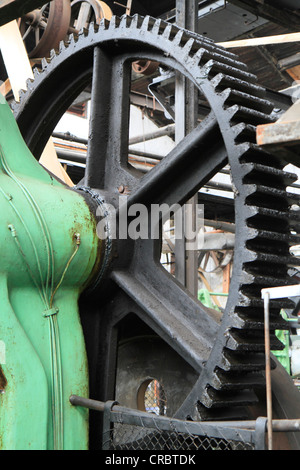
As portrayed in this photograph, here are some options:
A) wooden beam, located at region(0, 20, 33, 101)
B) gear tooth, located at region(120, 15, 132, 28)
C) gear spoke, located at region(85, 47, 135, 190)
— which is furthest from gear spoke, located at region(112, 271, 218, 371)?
wooden beam, located at region(0, 20, 33, 101)

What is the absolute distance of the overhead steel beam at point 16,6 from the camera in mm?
2791

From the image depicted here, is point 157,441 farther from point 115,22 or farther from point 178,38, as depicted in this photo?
point 115,22

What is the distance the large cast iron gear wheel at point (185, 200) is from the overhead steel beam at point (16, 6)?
0.41 metres

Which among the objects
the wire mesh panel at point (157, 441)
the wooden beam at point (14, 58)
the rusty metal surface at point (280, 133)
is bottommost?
the wire mesh panel at point (157, 441)

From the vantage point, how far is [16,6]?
282cm

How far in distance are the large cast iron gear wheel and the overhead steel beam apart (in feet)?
1.36

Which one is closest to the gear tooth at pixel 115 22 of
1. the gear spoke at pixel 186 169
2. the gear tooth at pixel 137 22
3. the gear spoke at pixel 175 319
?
the gear tooth at pixel 137 22

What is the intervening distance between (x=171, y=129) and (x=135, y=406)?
11.9 feet

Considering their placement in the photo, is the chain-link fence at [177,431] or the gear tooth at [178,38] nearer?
the chain-link fence at [177,431]

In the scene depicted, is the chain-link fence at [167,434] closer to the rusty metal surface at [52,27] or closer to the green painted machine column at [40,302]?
the green painted machine column at [40,302]

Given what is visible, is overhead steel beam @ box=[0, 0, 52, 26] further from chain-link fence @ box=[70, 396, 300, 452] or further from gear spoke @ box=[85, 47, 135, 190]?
chain-link fence @ box=[70, 396, 300, 452]

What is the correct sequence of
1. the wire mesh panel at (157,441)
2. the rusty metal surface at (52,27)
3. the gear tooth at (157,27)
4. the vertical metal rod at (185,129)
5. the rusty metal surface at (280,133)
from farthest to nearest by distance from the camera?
the rusty metal surface at (52,27) < the vertical metal rod at (185,129) < the gear tooth at (157,27) < the wire mesh panel at (157,441) < the rusty metal surface at (280,133)

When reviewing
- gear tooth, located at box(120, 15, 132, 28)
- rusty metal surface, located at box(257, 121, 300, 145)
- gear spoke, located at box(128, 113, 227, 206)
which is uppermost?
gear tooth, located at box(120, 15, 132, 28)

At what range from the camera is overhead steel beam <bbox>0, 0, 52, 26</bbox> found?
2791 millimetres
